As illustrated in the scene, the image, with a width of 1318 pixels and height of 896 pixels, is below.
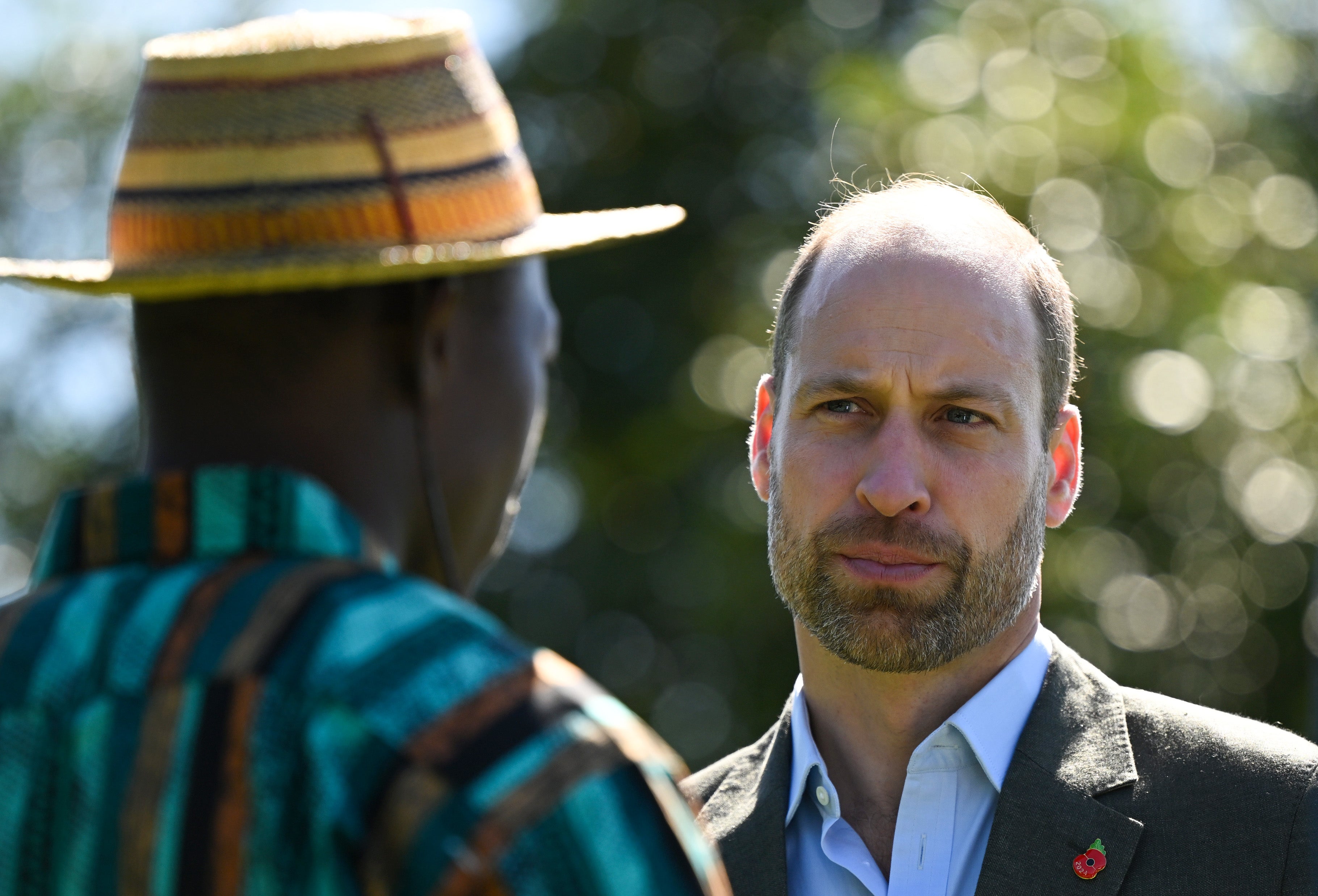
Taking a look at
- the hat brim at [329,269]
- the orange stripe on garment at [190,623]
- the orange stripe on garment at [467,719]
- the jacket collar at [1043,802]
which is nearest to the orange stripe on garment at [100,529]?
the orange stripe on garment at [190,623]

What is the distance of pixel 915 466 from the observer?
9.48 feet

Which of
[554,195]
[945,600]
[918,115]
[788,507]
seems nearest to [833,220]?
[788,507]

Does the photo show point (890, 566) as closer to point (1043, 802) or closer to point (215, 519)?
point (1043, 802)

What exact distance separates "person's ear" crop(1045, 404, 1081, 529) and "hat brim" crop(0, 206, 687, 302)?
5.05 ft

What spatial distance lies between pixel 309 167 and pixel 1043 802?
5.67 ft

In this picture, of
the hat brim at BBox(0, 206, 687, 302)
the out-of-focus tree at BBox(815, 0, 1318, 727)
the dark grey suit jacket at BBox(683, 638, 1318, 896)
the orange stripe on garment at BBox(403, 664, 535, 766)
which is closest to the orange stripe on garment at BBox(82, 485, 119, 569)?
the hat brim at BBox(0, 206, 687, 302)

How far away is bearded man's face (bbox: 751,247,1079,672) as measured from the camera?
2867 millimetres

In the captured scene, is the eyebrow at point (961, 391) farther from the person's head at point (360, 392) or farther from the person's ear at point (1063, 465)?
the person's head at point (360, 392)

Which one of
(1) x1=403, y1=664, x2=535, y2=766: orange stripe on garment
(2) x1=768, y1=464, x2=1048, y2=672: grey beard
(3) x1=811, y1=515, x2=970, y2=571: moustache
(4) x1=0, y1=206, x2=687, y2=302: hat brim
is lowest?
(2) x1=768, y1=464, x2=1048, y2=672: grey beard

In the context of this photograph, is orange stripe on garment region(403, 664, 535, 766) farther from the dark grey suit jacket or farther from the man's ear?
the man's ear

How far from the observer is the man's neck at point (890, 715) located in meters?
2.90

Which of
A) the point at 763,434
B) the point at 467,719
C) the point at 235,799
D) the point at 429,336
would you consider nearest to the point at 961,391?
the point at 763,434

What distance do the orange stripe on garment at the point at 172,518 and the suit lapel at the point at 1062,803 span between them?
161 centimetres

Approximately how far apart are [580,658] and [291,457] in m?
14.3
